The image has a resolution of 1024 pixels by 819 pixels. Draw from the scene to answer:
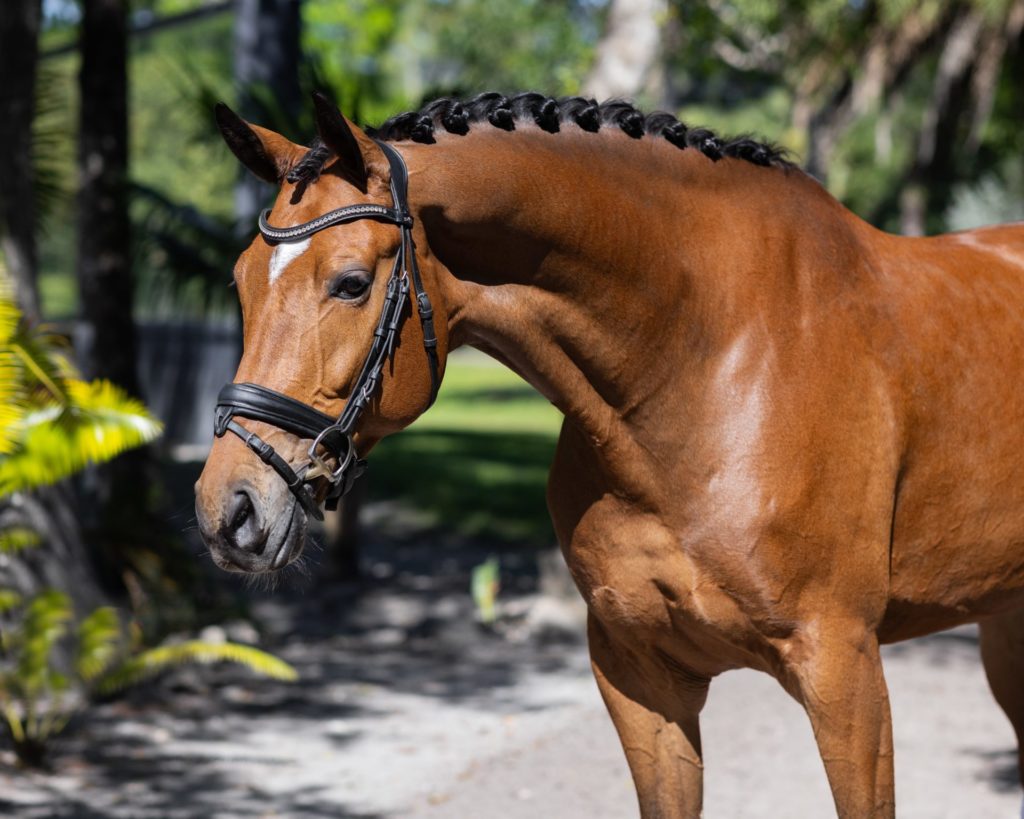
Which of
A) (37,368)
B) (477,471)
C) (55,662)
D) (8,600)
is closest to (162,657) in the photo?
(55,662)

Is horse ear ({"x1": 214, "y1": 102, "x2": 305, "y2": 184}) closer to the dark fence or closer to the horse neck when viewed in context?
the horse neck

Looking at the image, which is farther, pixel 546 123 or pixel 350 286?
pixel 546 123

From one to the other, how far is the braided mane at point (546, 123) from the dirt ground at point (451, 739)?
11.5 ft

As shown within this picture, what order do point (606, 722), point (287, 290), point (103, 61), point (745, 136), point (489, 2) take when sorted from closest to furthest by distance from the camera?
point (287, 290) → point (745, 136) → point (606, 722) → point (103, 61) → point (489, 2)

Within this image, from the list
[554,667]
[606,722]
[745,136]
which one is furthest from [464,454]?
[745,136]

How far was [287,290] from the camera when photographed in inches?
95.3

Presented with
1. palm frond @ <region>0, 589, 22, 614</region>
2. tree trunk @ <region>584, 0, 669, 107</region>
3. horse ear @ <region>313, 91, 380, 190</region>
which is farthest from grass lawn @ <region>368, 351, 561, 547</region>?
→ horse ear @ <region>313, 91, 380, 190</region>

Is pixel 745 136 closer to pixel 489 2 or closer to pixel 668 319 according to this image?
pixel 668 319

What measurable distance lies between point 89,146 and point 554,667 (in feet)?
15.5

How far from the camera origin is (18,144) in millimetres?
7012

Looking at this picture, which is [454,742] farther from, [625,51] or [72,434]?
[625,51]

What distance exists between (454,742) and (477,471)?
8543mm

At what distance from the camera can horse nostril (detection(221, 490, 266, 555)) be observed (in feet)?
7.64

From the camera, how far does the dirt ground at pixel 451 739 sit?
5.74m
